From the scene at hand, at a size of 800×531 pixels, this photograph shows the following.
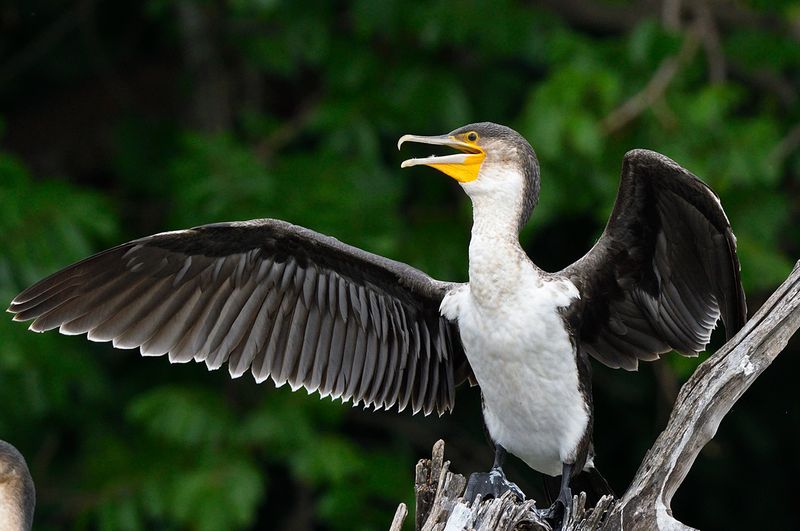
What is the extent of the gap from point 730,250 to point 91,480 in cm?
523

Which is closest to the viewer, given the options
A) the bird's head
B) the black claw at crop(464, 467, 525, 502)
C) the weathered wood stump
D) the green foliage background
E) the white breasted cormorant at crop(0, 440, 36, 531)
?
the weathered wood stump

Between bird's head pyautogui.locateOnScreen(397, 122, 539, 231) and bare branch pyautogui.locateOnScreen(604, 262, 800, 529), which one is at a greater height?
bird's head pyautogui.locateOnScreen(397, 122, 539, 231)

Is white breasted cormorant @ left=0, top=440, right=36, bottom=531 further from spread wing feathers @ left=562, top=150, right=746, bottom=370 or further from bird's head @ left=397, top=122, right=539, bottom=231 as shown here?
spread wing feathers @ left=562, top=150, right=746, bottom=370

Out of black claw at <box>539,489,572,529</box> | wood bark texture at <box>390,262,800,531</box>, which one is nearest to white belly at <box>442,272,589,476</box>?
black claw at <box>539,489,572,529</box>

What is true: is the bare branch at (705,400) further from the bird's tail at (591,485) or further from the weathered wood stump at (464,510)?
the bird's tail at (591,485)

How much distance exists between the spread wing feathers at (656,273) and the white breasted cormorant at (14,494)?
1.94 meters

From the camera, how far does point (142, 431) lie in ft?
29.9

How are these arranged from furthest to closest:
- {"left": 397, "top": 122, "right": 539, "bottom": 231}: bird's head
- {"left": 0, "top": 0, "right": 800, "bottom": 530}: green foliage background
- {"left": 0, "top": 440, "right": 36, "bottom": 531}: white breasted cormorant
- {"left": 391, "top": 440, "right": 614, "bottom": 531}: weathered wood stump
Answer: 1. {"left": 0, "top": 0, "right": 800, "bottom": 530}: green foliage background
2. {"left": 0, "top": 440, "right": 36, "bottom": 531}: white breasted cormorant
3. {"left": 397, "top": 122, "right": 539, "bottom": 231}: bird's head
4. {"left": 391, "top": 440, "right": 614, "bottom": 531}: weathered wood stump

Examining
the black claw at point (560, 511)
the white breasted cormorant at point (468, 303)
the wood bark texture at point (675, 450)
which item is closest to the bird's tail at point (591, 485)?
the white breasted cormorant at point (468, 303)

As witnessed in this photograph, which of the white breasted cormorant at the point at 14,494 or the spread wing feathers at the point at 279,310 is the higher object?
the spread wing feathers at the point at 279,310

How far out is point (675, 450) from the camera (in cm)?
420

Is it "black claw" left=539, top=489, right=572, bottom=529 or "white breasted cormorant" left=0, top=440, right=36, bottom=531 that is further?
"white breasted cormorant" left=0, top=440, right=36, bottom=531

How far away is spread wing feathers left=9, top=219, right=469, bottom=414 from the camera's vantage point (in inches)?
195

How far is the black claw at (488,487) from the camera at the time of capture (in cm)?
441
